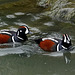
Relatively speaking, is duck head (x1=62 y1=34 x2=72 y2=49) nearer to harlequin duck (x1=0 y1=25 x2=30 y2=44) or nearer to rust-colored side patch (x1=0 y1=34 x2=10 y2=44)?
harlequin duck (x1=0 y1=25 x2=30 y2=44)

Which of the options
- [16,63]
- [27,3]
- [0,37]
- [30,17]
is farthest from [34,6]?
[16,63]

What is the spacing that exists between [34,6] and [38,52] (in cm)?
657

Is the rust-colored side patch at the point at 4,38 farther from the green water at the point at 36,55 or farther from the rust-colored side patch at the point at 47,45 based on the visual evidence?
the rust-colored side patch at the point at 47,45

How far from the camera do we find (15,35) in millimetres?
10234

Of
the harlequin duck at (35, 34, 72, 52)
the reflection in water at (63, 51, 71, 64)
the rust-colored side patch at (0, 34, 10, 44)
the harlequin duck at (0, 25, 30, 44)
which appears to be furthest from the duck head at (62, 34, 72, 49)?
the rust-colored side patch at (0, 34, 10, 44)

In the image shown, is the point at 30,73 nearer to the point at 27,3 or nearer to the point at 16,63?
the point at 16,63

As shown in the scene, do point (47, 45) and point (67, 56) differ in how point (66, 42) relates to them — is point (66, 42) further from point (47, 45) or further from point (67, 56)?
point (47, 45)

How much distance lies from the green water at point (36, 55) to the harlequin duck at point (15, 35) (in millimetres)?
334

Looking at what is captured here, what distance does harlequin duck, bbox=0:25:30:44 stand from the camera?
33.1ft

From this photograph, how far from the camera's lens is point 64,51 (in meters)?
9.10

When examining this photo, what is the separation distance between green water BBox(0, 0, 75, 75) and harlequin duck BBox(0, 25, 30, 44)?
13.1 inches

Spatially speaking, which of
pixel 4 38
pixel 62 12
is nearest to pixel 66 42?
pixel 4 38

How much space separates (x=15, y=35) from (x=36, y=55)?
1848 millimetres

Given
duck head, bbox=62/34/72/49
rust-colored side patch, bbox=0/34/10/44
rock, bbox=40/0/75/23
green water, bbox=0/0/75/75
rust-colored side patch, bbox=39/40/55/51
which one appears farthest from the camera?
rock, bbox=40/0/75/23
